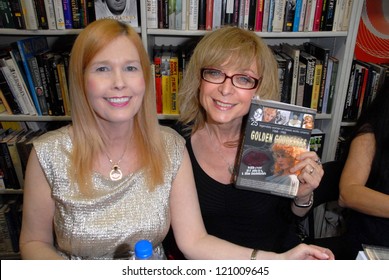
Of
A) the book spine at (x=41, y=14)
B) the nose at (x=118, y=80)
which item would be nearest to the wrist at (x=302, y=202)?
the nose at (x=118, y=80)

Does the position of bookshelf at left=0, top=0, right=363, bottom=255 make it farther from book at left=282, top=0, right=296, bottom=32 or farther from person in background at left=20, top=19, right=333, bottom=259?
person in background at left=20, top=19, right=333, bottom=259

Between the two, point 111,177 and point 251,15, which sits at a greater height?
point 251,15

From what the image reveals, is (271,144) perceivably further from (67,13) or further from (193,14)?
(67,13)

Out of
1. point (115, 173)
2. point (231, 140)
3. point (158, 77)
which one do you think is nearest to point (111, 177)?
point (115, 173)

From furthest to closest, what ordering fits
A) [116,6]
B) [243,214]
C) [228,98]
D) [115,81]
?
1. [116,6]
2. [243,214]
3. [228,98]
4. [115,81]

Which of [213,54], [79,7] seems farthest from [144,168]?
[79,7]

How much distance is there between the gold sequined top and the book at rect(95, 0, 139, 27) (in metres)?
0.76

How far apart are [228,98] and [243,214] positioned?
494 mm

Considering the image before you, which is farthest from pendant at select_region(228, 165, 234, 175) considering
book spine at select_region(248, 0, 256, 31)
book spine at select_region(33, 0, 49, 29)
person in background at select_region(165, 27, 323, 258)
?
book spine at select_region(33, 0, 49, 29)

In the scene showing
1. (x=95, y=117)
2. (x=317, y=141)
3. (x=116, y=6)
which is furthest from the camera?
(x=317, y=141)

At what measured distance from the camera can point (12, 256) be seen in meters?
2.35

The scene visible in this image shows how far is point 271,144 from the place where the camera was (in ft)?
3.92

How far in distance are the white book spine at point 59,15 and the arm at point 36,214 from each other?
874 mm

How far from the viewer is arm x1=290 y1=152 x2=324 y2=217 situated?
1.21 metres
